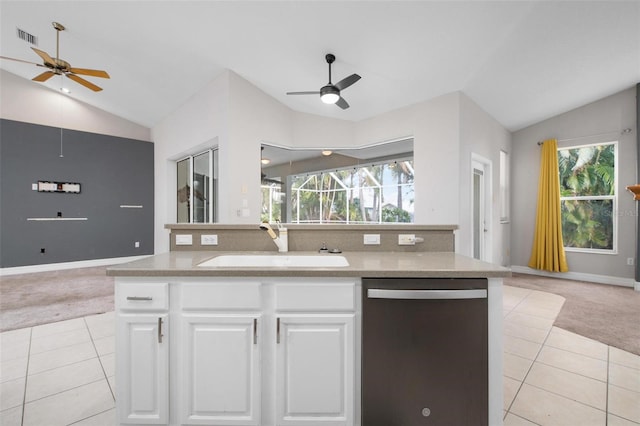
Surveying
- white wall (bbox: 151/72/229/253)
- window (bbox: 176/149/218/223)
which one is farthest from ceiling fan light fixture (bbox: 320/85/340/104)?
window (bbox: 176/149/218/223)

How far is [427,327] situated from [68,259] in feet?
23.8

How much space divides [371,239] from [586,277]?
5289mm

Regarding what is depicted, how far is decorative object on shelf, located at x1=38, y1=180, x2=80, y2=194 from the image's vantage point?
542cm

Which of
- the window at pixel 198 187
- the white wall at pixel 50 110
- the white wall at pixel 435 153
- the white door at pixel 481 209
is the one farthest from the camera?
the white wall at pixel 50 110

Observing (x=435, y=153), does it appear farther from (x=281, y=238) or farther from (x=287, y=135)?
(x=281, y=238)

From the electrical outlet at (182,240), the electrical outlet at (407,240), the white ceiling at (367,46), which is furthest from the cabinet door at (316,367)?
the white ceiling at (367,46)

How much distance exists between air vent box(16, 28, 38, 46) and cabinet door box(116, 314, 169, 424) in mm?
5338

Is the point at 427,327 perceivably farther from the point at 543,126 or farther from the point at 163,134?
the point at 163,134

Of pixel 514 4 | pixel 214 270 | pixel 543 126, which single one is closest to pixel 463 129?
pixel 514 4

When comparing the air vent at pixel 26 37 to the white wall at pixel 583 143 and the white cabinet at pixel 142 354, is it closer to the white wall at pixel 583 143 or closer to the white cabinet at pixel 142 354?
the white cabinet at pixel 142 354

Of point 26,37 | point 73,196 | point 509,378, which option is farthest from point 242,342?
point 73,196

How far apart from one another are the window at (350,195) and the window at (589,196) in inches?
123

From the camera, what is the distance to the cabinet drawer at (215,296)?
4.20 feet

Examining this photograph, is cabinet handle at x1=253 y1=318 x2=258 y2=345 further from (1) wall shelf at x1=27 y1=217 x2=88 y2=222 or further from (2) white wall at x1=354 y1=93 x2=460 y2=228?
(1) wall shelf at x1=27 y1=217 x2=88 y2=222
